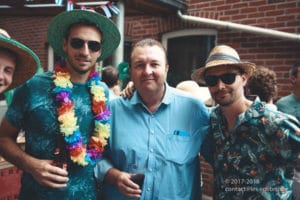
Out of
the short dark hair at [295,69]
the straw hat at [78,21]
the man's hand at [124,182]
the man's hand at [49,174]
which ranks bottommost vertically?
the man's hand at [124,182]

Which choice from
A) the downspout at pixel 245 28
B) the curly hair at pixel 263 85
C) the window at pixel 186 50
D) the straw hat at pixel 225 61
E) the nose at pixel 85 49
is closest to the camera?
the nose at pixel 85 49

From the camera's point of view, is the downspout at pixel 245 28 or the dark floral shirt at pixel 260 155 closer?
the dark floral shirt at pixel 260 155

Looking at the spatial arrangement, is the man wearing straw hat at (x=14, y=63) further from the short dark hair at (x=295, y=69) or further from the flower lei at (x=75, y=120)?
the short dark hair at (x=295, y=69)

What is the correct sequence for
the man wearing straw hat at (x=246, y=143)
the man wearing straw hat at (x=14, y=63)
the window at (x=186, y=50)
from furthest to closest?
the window at (x=186, y=50) → the man wearing straw hat at (x=246, y=143) → the man wearing straw hat at (x=14, y=63)

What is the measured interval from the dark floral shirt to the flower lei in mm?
815

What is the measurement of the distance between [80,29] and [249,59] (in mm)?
3085

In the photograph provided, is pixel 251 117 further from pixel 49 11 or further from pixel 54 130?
pixel 49 11

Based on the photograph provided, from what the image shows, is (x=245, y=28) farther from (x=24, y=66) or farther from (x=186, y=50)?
(x=24, y=66)

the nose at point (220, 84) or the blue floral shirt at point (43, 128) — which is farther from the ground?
the nose at point (220, 84)

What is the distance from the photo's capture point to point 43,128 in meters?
2.11

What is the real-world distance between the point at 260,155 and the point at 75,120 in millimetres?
1171

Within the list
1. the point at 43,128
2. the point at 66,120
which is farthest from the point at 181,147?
the point at 43,128

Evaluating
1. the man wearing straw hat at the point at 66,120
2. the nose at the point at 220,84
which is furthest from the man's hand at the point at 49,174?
the nose at the point at 220,84

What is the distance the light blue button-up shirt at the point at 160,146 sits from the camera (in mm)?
2246
